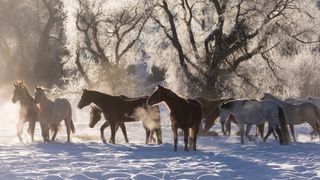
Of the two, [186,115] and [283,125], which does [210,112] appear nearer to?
[283,125]

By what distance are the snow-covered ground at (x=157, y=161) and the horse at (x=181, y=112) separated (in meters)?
0.53

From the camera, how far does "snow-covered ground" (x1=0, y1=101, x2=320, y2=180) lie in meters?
9.02

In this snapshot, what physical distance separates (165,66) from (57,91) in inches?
284

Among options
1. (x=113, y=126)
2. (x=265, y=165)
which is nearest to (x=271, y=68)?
(x=113, y=126)

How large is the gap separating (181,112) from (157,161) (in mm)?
2339

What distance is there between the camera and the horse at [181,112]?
12.6 m

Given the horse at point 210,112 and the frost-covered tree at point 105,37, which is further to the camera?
the frost-covered tree at point 105,37

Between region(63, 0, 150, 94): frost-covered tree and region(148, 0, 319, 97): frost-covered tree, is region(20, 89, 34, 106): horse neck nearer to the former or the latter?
region(148, 0, 319, 97): frost-covered tree

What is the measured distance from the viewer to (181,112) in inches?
498

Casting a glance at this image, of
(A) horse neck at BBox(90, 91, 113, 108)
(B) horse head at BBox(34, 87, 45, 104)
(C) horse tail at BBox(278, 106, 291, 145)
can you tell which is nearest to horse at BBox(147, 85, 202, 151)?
(A) horse neck at BBox(90, 91, 113, 108)

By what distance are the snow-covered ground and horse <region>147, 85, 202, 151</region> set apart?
53cm

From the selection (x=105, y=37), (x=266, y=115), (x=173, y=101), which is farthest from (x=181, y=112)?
(x=105, y=37)

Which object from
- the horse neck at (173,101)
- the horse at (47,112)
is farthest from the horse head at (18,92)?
the horse neck at (173,101)

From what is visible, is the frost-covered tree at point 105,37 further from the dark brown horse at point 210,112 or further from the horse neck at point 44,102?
the horse neck at point 44,102
